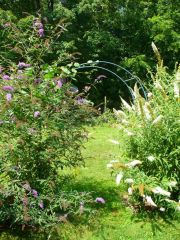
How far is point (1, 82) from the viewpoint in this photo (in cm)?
513

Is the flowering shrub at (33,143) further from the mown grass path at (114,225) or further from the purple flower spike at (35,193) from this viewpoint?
the mown grass path at (114,225)

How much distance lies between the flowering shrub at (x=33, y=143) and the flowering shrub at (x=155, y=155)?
3.26ft

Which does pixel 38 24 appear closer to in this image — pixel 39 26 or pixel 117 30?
pixel 39 26

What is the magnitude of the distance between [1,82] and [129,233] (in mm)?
2586

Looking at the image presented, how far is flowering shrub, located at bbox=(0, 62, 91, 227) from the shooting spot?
4758 millimetres

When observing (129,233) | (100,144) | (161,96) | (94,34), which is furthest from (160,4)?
(129,233)

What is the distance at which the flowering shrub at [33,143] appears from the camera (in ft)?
15.6

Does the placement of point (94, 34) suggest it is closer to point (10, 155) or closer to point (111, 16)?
point (111, 16)

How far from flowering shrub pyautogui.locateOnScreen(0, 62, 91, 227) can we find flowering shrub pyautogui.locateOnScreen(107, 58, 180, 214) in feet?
3.26

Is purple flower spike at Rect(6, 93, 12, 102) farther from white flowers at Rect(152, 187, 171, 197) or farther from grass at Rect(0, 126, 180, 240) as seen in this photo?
white flowers at Rect(152, 187, 171, 197)

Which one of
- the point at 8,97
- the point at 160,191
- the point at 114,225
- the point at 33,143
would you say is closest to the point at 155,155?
the point at 160,191

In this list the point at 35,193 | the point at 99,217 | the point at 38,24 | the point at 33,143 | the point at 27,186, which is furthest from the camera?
the point at 99,217

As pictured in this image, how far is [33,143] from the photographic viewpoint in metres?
4.89

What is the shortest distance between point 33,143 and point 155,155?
186 cm
